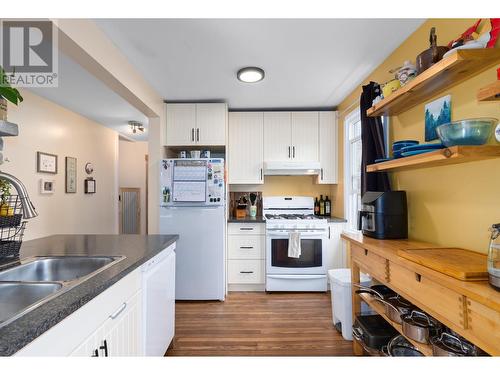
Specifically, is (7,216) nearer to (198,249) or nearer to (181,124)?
(198,249)

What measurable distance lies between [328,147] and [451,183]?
2.08 m

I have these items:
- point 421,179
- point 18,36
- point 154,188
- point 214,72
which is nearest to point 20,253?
point 18,36

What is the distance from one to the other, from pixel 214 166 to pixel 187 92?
2.96ft

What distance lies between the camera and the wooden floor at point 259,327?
2092mm

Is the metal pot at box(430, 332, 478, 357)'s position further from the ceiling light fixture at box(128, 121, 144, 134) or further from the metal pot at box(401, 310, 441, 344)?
the ceiling light fixture at box(128, 121, 144, 134)

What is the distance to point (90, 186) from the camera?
4219 mm

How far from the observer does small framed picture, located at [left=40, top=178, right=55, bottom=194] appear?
10.7ft

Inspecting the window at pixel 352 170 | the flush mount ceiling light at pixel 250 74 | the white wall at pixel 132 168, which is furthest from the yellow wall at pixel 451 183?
the white wall at pixel 132 168

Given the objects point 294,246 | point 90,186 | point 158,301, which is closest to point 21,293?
point 158,301

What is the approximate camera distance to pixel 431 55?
1.46m

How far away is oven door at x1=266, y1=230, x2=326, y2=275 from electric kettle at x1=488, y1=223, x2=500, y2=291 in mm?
2254

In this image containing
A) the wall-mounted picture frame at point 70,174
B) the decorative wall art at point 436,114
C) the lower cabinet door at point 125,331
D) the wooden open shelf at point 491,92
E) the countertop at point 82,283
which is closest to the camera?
the countertop at point 82,283

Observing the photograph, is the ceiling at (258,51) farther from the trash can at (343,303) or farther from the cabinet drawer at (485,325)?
the trash can at (343,303)

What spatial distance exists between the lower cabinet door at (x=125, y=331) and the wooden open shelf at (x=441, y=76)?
1.91 metres
